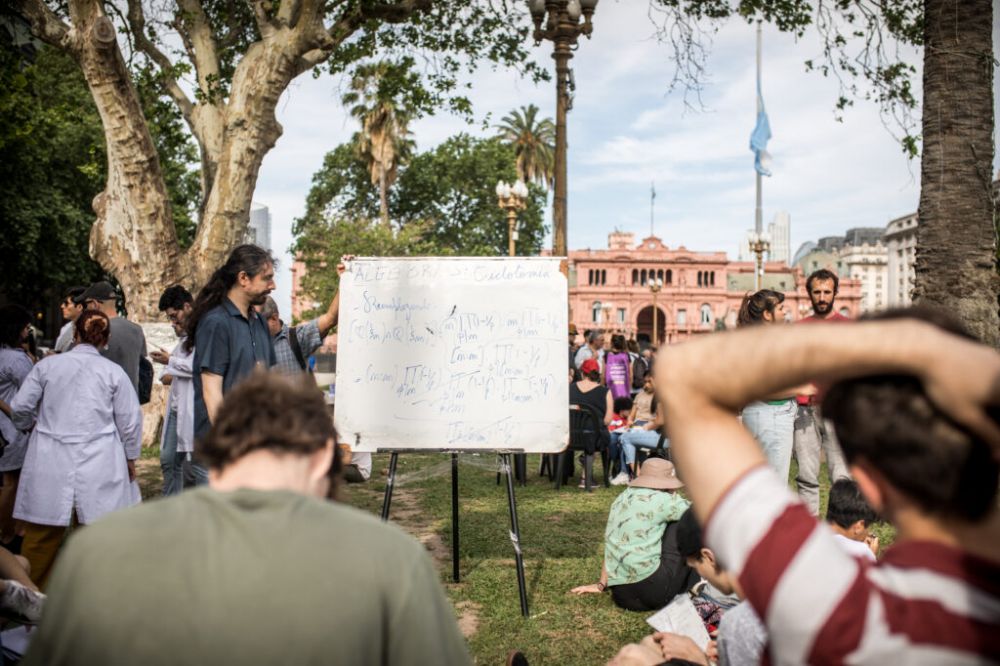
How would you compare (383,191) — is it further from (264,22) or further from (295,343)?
(295,343)

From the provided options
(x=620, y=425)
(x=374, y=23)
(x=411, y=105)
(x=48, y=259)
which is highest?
(x=374, y=23)

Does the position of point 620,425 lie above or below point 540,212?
below

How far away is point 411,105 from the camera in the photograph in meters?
14.3

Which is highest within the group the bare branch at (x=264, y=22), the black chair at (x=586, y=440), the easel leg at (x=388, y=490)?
the bare branch at (x=264, y=22)

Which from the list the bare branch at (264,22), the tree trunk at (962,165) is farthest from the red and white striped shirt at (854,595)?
the bare branch at (264,22)

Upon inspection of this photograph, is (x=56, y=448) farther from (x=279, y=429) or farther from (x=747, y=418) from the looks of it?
(x=747, y=418)

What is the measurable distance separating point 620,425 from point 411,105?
22.8 ft

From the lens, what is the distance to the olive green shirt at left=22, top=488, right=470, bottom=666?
1.38 metres

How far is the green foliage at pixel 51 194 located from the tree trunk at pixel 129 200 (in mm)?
12367

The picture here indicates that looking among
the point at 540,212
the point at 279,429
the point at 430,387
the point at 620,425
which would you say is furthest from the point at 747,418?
the point at 540,212

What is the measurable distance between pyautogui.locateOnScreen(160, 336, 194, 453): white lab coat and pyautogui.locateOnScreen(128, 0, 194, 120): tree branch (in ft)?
23.2

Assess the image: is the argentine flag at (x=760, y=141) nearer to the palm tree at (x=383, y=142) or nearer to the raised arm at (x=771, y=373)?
the palm tree at (x=383, y=142)

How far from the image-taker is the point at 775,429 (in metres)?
6.20

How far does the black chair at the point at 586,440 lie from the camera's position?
32.4 feet
